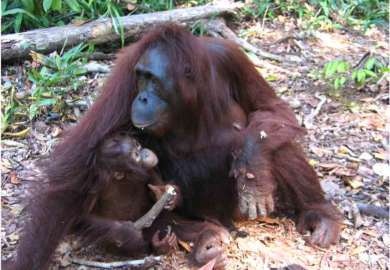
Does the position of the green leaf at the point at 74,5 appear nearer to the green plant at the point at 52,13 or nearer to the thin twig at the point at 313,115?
the green plant at the point at 52,13

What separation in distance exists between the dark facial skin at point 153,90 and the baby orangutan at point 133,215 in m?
0.14

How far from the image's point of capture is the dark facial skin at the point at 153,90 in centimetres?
283

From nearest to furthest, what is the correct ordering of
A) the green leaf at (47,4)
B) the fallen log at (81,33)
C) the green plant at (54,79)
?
the green plant at (54,79) < the fallen log at (81,33) < the green leaf at (47,4)

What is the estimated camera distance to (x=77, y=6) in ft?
16.3

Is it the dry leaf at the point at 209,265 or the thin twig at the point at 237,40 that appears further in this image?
the thin twig at the point at 237,40

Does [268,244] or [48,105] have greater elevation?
[48,105]

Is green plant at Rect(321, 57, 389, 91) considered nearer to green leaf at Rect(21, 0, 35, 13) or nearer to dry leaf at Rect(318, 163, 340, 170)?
dry leaf at Rect(318, 163, 340, 170)

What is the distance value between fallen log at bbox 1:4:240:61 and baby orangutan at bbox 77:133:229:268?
6.37 ft

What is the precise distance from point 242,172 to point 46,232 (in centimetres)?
94

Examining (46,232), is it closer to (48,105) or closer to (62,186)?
(62,186)

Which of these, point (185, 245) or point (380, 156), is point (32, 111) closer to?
point (185, 245)

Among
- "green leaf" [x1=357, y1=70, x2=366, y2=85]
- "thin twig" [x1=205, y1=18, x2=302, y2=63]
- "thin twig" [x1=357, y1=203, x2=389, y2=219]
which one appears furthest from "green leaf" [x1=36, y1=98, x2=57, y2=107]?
"green leaf" [x1=357, y1=70, x2=366, y2=85]

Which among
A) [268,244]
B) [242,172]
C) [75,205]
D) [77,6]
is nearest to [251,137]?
[242,172]

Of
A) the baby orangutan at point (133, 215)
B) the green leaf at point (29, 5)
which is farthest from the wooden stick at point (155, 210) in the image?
the green leaf at point (29, 5)
